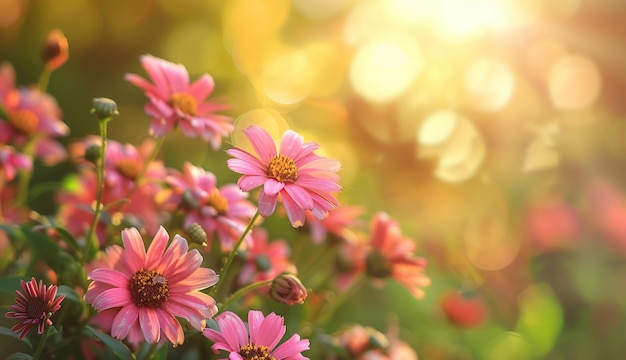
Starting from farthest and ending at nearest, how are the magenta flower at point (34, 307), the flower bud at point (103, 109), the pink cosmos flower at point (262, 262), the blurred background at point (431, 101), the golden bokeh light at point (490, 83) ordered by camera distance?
the golden bokeh light at point (490, 83) < the blurred background at point (431, 101) < the pink cosmos flower at point (262, 262) < the flower bud at point (103, 109) < the magenta flower at point (34, 307)

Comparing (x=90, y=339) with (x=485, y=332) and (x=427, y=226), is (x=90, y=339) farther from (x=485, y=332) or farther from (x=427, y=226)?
(x=427, y=226)

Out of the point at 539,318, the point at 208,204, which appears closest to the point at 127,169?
the point at 208,204

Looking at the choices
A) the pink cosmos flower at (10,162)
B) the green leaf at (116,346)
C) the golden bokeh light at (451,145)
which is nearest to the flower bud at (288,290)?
the green leaf at (116,346)

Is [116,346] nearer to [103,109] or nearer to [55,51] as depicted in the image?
[103,109]

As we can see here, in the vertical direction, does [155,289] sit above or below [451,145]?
below

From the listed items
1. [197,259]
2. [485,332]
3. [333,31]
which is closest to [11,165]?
[197,259]

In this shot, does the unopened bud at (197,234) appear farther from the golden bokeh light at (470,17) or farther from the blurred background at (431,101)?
the golden bokeh light at (470,17)
